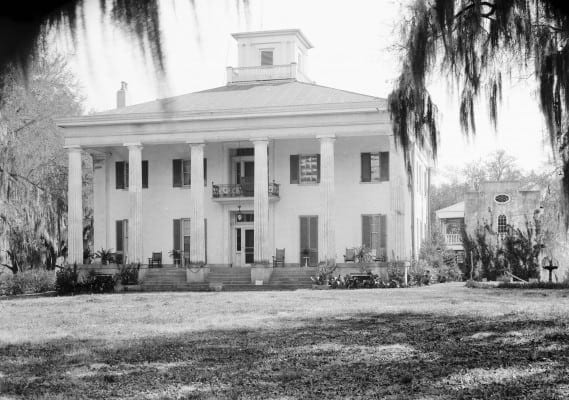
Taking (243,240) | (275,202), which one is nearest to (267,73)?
(275,202)

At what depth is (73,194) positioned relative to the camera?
30.1 meters

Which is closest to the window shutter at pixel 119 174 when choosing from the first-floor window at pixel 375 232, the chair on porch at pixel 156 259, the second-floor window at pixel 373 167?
the chair on porch at pixel 156 259

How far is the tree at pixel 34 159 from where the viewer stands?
6.32ft

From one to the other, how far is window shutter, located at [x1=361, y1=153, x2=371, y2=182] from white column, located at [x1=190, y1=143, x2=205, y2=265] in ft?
20.6

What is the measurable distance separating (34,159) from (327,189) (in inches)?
647

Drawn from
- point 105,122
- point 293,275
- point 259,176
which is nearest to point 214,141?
point 259,176

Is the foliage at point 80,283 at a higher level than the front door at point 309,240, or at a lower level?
lower

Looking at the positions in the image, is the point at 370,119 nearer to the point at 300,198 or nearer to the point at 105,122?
the point at 300,198

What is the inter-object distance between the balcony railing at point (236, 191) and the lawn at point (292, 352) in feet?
45.1

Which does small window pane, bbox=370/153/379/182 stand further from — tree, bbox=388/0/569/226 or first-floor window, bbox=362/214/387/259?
tree, bbox=388/0/569/226

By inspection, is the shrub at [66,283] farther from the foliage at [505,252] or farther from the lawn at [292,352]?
the foliage at [505,252]

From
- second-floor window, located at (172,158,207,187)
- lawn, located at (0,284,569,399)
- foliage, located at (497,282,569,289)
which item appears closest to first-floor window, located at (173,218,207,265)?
second-floor window, located at (172,158,207,187)

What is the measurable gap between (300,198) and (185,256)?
5169 mm

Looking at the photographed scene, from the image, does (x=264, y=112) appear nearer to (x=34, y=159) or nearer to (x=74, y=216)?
(x=74, y=216)
